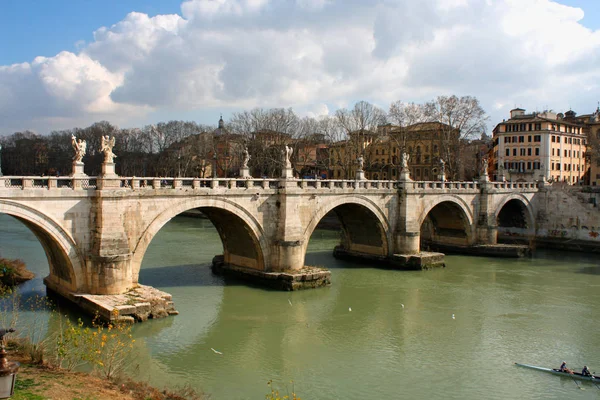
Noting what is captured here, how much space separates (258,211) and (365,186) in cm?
703

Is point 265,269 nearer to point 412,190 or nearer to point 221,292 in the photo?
point 221,292

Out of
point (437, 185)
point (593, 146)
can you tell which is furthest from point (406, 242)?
point (593, 146)

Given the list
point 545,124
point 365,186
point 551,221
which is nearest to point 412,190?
point 365,186

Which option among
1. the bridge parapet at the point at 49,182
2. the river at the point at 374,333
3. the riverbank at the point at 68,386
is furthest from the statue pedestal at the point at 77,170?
the riverbank at the point at 68,386

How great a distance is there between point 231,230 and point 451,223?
51.9ft

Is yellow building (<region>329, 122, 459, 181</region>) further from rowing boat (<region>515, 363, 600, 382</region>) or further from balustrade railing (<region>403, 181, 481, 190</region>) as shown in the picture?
rowing boat (<region>515, 363, 600, 382</region>)

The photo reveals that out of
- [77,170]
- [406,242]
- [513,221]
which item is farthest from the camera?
[513,221]

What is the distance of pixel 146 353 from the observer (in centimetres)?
1327

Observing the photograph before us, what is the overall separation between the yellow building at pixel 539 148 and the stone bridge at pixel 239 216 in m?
15.8

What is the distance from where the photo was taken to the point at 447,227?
1273 inches

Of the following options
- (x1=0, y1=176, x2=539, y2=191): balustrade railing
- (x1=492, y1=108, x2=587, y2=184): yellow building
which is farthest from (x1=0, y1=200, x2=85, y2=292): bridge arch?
(x1=492, y1=108, x2=587, y2=184): yellow building

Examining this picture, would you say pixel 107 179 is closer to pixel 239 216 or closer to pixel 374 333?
pixel 239 216

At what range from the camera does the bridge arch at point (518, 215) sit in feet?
117

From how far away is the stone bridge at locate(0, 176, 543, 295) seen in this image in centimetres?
1550
